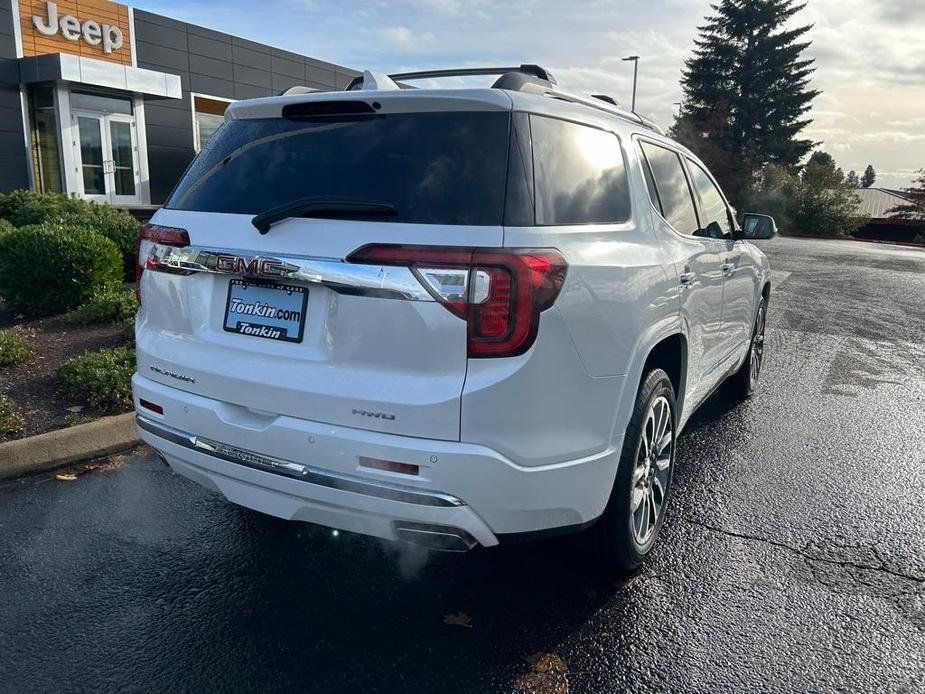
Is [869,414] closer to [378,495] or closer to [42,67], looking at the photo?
[378,495]

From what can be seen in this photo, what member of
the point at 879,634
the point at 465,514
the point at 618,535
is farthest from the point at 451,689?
the point at 879,634

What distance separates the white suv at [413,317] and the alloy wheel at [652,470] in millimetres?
43

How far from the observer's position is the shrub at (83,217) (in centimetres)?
926

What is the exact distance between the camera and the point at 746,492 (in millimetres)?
4160

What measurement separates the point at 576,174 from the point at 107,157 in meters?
20.4

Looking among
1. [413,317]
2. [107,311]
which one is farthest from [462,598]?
[107,311]

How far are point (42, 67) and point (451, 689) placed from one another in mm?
19393

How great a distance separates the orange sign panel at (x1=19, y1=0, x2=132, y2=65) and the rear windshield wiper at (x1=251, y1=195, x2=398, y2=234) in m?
19.4

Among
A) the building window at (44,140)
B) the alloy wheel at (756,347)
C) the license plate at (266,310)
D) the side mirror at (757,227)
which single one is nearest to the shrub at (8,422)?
the license plate at (266,310)

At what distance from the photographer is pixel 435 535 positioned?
248cm

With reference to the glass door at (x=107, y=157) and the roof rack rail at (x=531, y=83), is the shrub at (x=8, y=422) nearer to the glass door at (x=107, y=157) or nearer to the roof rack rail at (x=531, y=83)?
the roof rack rail at (x=531, y=83)

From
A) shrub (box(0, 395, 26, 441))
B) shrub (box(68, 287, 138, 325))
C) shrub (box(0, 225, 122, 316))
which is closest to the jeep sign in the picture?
shrub (box(0, 225, 122, 316))

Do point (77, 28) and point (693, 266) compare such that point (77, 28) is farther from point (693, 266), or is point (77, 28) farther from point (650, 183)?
point (693, 266)

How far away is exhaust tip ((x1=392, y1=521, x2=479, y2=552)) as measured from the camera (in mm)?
2463
